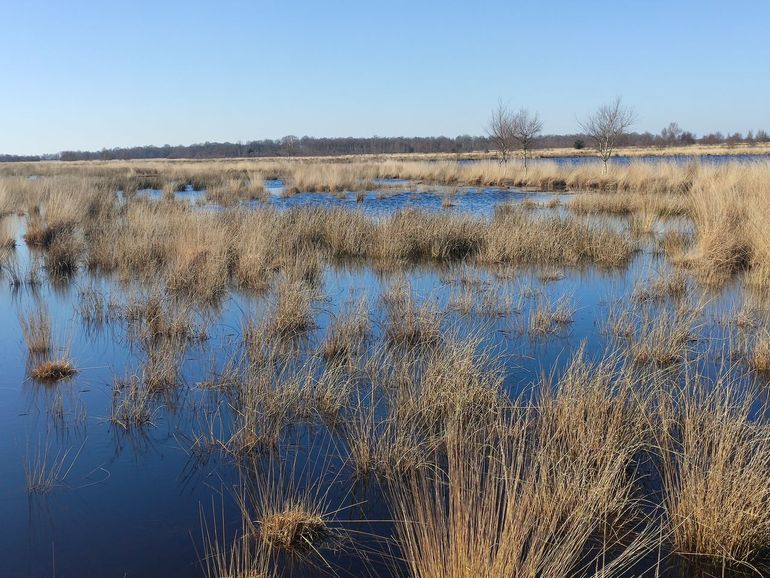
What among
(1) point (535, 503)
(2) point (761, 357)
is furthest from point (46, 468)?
(2) point (761, 357)

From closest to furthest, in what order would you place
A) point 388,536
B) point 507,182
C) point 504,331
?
1. point 388,536
2. point 504,331
3. point 507,182

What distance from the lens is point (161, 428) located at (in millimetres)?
4379

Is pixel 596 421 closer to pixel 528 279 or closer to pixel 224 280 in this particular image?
pixel 528 279

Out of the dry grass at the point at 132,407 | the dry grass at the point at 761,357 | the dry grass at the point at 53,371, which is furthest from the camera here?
the dry grass at the point at 53,371

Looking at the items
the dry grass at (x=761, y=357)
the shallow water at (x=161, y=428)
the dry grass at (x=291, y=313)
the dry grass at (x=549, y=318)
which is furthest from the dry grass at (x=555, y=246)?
the dry grass at (x=761, y=357)

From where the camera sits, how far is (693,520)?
2904 millimetres

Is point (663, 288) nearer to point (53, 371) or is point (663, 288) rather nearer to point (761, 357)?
point (761, 357)

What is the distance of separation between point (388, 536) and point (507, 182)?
83.4 feet

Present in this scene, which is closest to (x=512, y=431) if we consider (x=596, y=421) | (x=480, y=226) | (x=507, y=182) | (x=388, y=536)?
(x=596, y=421)

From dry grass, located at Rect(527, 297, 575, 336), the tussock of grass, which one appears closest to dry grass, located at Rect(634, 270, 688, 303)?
dry grass, located at Rect(527, 297, 575, 336)

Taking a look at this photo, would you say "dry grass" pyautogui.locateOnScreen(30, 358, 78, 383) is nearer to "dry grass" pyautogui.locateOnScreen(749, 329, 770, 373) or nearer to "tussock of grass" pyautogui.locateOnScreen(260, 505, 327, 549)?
"tussock of grass" pyautogui.locateOnScreen(260, 505, 327, 549)

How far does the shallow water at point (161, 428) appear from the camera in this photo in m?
3.09

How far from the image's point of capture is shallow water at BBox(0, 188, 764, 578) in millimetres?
3086

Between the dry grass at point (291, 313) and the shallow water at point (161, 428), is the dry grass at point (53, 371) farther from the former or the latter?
the dry grass at point (291, 313)
